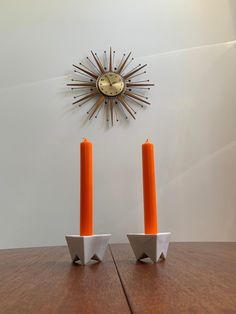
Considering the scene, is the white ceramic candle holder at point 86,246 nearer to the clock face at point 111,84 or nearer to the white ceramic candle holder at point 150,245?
the white ceramic candle holder at point 150,245

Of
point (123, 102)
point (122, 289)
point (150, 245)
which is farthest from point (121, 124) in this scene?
point (122, 289)

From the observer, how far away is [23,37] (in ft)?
5.05

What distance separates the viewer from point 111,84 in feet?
4.92

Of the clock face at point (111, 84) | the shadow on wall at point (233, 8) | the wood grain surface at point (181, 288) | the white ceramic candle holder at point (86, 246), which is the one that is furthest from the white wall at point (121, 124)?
the wood grain surface at point (181, 288)

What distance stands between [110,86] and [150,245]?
1.08m

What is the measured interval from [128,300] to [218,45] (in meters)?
1.54

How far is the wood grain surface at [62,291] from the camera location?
259 millimetres

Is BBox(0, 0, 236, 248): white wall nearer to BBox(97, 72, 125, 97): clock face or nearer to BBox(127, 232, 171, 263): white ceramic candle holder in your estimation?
BBox(97, 72, 125, 97): clock face

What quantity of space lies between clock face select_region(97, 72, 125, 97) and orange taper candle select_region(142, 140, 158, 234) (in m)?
0.94

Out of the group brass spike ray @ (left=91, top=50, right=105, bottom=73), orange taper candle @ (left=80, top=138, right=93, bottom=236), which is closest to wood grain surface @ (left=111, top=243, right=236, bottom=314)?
orange taper candle @ (left=80, top=138, right=93, bottom=236)

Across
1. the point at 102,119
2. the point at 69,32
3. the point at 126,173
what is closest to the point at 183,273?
the point at 126,173

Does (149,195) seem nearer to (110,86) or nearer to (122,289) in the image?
(122,289)

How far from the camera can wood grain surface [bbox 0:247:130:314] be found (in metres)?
0.26

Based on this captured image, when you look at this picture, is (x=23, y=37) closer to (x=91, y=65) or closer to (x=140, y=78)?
(x=91, y=65)
